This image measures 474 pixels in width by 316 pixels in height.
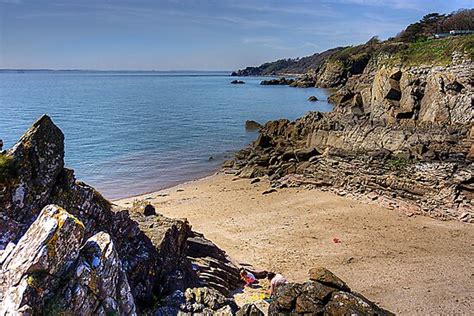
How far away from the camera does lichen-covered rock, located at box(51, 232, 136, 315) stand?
588cm

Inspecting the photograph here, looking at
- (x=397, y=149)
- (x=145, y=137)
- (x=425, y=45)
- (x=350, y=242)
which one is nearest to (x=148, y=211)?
(x=350, y=242)

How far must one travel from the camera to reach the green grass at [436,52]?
31.5 m

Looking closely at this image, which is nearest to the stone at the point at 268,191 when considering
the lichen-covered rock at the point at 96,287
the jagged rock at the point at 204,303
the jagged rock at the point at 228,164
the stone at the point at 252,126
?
the jagged rock at the point at 228,164

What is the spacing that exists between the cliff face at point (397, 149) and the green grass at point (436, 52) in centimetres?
76

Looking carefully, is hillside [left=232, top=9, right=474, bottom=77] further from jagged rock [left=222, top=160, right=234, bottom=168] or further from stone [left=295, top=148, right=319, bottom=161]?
jagged rock [left=222, top=160, right=234, bottom=168]

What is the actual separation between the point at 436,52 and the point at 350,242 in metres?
25.6

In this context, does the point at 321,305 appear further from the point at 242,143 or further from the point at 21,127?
Result: the point at 21,127

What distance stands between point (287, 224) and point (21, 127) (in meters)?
39.7

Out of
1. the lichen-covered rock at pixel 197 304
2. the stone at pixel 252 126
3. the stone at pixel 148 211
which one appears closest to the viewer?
the lichen-covered rock at pixel 197 304

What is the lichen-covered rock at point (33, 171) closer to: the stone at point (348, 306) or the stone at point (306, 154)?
the stone at point (348, 306)

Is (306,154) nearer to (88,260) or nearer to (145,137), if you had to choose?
(88,260)

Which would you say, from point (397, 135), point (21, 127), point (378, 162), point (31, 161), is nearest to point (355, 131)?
point (397, 135)

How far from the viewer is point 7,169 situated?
7.63 meters

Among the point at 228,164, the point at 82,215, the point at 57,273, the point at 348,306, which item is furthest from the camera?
the point at 228,164
